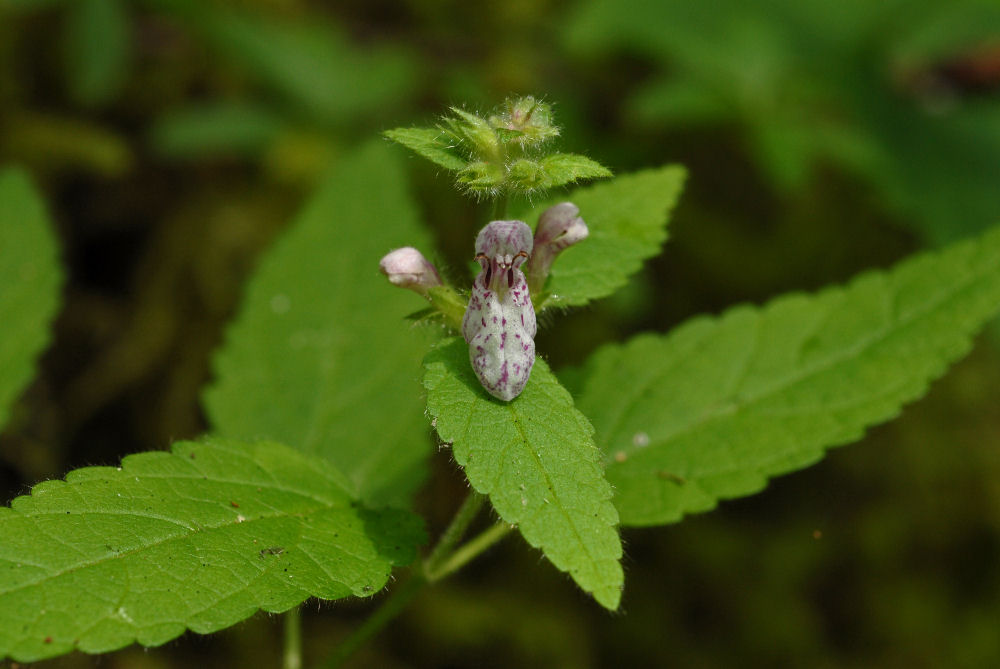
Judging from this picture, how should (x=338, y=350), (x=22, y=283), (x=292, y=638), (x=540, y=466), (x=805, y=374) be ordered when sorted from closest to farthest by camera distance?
1. (x=540, y=466)
2. (x=805, y=374)
3. (x=292, y=638)
4. (x=22, y=283)
5. (x=338, y=350)

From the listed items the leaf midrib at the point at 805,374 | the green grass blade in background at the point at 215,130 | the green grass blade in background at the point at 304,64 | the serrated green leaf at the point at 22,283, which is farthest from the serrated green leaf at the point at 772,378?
the green grass blade in background at the point at 304,64

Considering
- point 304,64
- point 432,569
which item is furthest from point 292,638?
point 304,64

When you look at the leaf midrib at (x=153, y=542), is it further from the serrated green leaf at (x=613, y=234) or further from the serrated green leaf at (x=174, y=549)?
the serrated green leaf at (x=613, y=234)

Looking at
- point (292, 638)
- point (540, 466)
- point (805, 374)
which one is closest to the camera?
point (540, 466)

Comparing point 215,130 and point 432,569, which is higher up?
point 215,130

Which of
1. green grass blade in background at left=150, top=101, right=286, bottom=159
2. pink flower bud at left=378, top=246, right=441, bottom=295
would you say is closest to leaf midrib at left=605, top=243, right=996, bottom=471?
pink flower bud at left=378, top=246, right=441, bottom=295

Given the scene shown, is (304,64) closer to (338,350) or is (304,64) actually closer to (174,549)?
(338,350)
